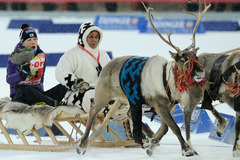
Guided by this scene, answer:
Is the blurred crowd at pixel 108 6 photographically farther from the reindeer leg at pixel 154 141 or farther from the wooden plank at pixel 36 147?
the reindeer leg at pixel 154 141

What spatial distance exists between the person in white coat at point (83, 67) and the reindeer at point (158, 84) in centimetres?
34

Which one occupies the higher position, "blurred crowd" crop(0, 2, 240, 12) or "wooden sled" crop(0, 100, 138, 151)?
"blurred crowd" crop(0, 2, 240, 12)

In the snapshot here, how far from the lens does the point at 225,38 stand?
32.3ft

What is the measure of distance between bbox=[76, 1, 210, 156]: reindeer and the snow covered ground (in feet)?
0.62

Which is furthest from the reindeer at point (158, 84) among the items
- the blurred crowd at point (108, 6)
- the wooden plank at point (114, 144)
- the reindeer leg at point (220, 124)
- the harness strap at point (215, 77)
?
the blurred crowd at point (108, 6)

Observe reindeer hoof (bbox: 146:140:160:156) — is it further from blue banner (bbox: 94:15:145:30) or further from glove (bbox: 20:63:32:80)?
blue banner (bbox: 94:15:145:30)

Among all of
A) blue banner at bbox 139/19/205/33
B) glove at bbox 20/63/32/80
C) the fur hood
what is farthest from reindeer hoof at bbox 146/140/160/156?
blue banner at bbox 139/19/205/33

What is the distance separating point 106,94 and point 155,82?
53 centimetres

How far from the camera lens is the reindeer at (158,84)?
3.51 metres

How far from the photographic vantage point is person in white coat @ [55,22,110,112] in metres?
4.34

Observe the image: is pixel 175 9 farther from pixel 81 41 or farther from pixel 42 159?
pixel 42 159

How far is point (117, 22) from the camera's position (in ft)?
36.2

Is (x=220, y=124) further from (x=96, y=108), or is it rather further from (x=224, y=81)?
(x=96, y=108)

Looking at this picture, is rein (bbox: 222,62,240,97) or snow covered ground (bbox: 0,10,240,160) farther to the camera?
snow covered ground (bbox: 0,10,240,160)
